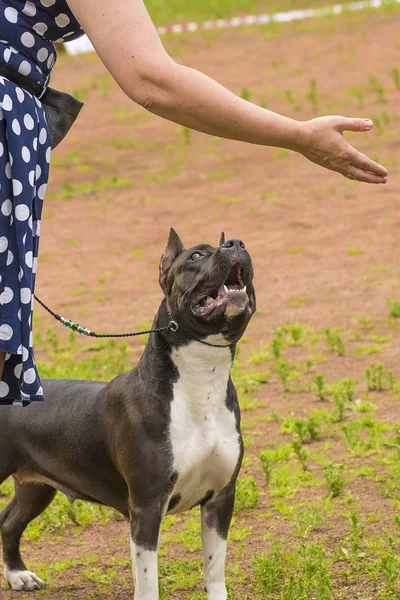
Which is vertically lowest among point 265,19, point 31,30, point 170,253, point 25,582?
point 25,582

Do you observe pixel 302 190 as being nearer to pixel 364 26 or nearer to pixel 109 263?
pixel 109 263

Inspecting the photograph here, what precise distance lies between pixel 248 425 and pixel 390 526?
1824 mm

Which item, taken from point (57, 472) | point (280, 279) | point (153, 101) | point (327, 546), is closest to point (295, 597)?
point (327, 546)

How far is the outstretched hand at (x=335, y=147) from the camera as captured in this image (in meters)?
3.07

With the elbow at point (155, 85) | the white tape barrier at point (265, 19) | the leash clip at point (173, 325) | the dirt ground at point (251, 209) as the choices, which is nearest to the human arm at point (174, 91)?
the elbow at point (155, 85)

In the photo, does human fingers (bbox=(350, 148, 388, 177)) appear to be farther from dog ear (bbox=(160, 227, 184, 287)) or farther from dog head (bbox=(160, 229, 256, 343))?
dog ear (bbox=(160, 227, 184, 287))

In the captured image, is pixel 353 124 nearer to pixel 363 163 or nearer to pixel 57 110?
pixel 363 163

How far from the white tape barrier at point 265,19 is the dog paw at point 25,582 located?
59.8 feet

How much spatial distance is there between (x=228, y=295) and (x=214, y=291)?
90 mm

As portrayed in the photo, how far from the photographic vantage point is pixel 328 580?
4.29m

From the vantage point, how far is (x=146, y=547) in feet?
13.0

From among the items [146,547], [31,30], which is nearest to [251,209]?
[146,547]

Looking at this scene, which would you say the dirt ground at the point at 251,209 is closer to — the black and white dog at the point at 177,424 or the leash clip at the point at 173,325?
the black and white dog at the point at 177,424

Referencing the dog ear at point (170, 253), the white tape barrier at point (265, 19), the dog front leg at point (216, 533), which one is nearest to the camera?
the dog front leg at point (216, 533)
